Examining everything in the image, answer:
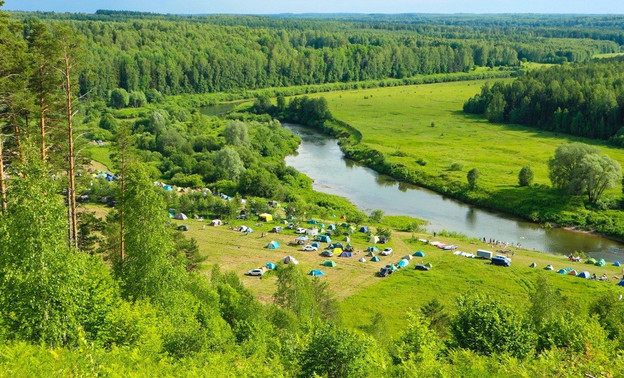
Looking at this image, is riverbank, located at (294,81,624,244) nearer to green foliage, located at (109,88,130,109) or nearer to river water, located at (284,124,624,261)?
river water, located at (284,124,624,261)

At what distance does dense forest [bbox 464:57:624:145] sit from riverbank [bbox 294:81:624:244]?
396 centimetres

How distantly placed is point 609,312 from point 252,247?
31730 mm

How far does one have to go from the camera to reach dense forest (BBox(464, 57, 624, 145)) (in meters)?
98.7

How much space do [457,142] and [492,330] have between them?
3145 inches

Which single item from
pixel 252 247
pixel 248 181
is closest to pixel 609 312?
pixel 252 247

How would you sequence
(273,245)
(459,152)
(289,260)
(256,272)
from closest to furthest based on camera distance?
(256,272) → (289,260) → (273,245) → (459,152)

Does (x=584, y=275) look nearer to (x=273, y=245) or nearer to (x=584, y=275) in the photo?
(x=584, y=275)

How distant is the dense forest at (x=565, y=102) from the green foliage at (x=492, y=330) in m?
81.4

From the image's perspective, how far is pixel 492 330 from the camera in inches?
921

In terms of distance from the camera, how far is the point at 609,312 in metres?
29.8

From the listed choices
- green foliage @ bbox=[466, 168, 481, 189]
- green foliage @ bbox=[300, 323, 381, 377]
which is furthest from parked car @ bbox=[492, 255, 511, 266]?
green foliage @ bbox=[300, 323, 381, 377]

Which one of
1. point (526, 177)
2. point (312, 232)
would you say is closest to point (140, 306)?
point (312, 232)

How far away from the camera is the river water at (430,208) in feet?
193

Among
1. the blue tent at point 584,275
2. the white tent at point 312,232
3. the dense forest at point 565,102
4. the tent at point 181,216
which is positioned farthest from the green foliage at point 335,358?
the dense forest at point 565,102
